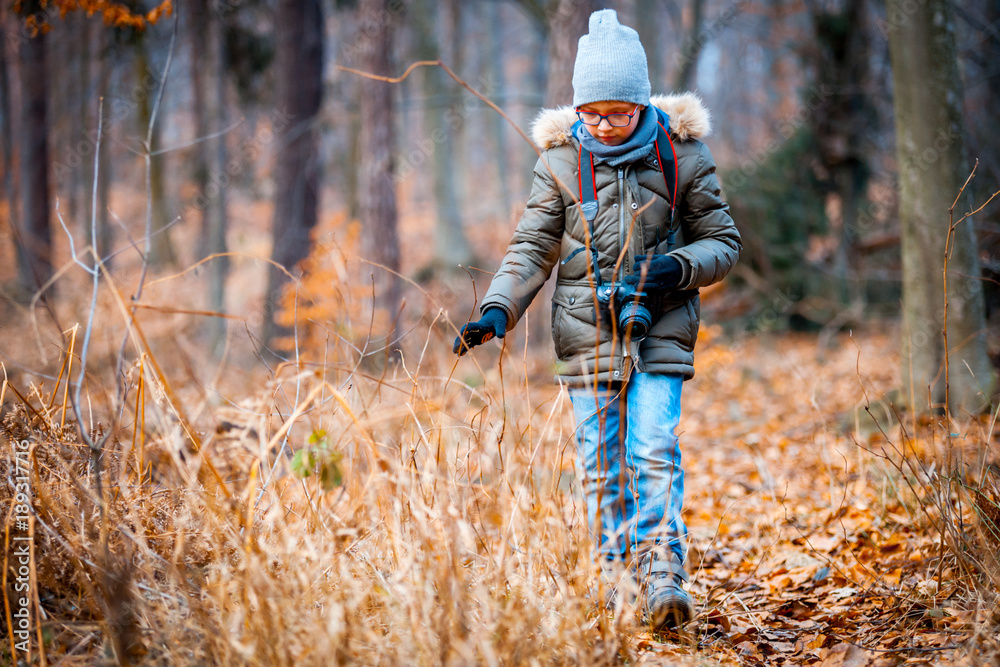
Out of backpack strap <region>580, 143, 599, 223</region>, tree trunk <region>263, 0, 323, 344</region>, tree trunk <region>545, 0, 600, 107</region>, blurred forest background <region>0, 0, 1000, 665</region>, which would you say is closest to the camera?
blurred forest background <region>0, 0, 1000, 665</region>

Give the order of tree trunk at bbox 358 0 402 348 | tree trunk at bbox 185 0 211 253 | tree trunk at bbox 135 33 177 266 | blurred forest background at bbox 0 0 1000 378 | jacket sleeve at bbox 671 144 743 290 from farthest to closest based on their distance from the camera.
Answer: tree trunk at bbox 135 33 177 266 < tree trunk at bbox 185 0 211 253 < tree trunk at bbox 358 0 402 348 < blurred forest background at bbox 0 0 1000 378 < jacket sleeve at bbox 671 144 743 290

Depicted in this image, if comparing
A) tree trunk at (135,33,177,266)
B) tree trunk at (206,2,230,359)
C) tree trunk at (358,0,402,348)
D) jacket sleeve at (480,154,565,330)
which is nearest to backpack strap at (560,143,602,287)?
jacket sleeve at (480,154,565,330)

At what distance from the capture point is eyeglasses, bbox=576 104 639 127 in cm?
215

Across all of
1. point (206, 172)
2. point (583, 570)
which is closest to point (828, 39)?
point (583, 570)

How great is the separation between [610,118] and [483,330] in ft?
2.66

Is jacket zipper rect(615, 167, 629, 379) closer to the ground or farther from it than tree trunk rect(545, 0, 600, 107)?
closer to the ground

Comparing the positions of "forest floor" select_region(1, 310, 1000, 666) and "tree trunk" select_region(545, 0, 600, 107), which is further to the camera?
"tree trunk" select_region(545, 0, 600, 107)

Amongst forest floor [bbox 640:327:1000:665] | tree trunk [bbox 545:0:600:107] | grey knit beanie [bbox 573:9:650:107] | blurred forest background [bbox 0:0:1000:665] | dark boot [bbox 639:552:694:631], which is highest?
tree trunk [bbox 545:0:600:107]

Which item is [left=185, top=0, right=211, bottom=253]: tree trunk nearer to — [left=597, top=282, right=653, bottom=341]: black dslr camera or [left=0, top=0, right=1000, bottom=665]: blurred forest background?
[left=0, top=0, right=1000, bottom=665]: blurred forest background

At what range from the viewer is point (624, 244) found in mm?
2180

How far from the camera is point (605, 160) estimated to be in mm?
2178

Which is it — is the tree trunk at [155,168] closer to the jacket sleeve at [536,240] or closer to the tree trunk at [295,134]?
the tree trunk at [295,134]

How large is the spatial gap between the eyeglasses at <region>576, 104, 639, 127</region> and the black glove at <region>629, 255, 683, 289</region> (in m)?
0.46

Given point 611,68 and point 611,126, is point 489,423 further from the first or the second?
point 611,68
